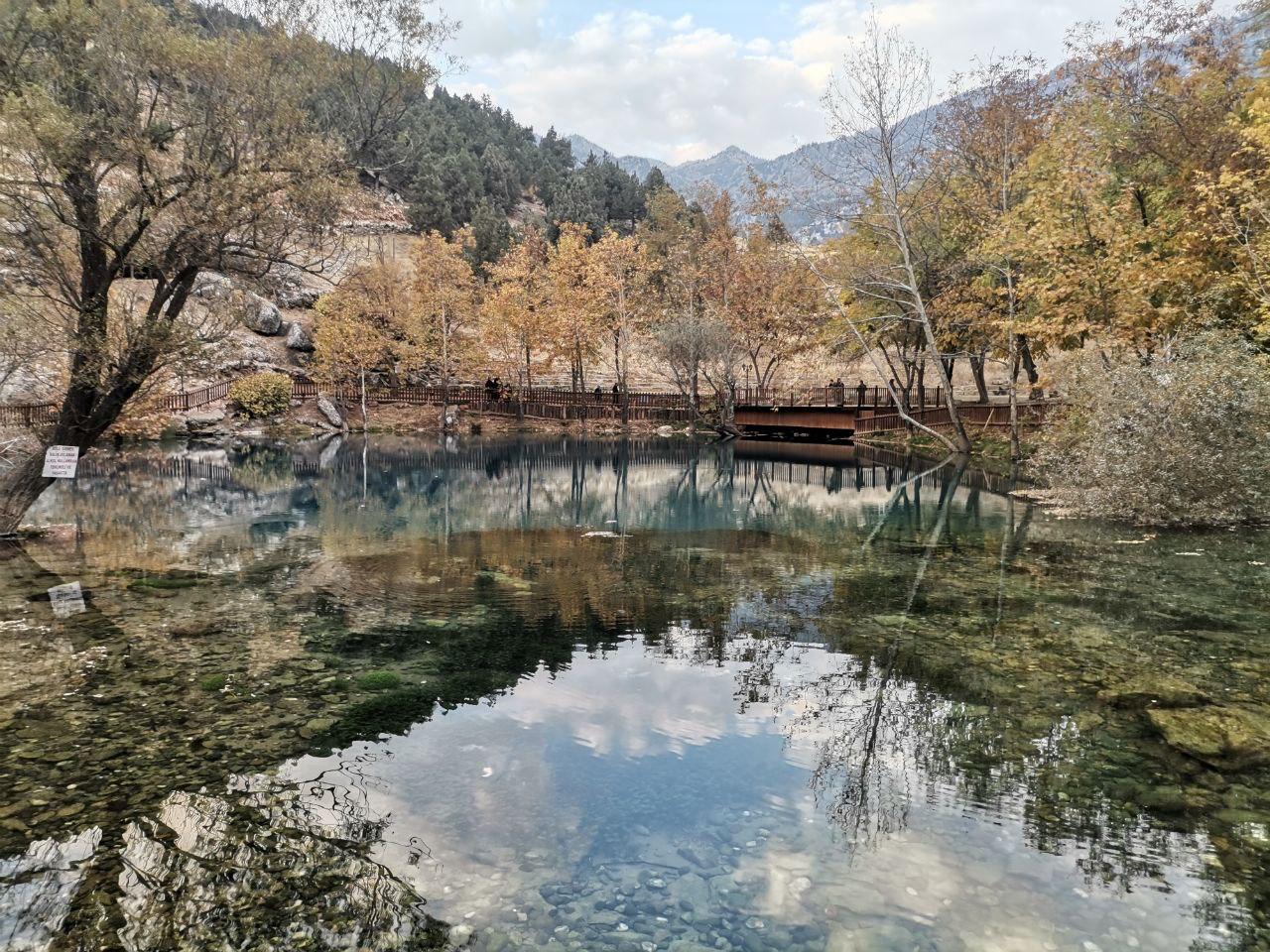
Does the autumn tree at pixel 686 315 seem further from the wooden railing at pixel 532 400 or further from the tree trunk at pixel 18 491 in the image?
the tree trunk at pixel 18 491

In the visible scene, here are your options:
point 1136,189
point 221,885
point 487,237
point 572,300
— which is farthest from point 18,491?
point 487,237

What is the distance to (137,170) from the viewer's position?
39.8ft

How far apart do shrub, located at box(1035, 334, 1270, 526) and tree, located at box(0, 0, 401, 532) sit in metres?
15.9

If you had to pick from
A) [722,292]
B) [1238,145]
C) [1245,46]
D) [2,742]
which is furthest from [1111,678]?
[722,292]

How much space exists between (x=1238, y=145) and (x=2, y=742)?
28508 mm

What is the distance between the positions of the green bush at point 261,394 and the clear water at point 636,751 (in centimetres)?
3630

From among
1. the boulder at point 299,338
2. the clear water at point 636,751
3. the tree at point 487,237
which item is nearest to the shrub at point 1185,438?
the clear water at point 636,751

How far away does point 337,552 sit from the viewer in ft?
48.7

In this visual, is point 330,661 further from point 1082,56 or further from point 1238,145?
point 1082,56

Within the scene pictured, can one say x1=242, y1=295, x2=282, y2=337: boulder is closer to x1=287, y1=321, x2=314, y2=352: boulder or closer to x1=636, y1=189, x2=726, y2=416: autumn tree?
x1=287, y1=321, x2=314, y2=352: boulder

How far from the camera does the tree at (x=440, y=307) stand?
52750mm

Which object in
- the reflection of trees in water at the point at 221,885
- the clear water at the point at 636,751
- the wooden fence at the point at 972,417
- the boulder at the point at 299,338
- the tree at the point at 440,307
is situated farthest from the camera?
the boulder at the point at 299,338

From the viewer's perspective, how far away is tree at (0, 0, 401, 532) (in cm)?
1161

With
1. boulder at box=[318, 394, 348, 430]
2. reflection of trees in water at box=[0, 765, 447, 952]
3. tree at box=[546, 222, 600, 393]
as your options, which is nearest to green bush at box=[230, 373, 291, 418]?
boulder at box=[318, 394, 348, 430]
